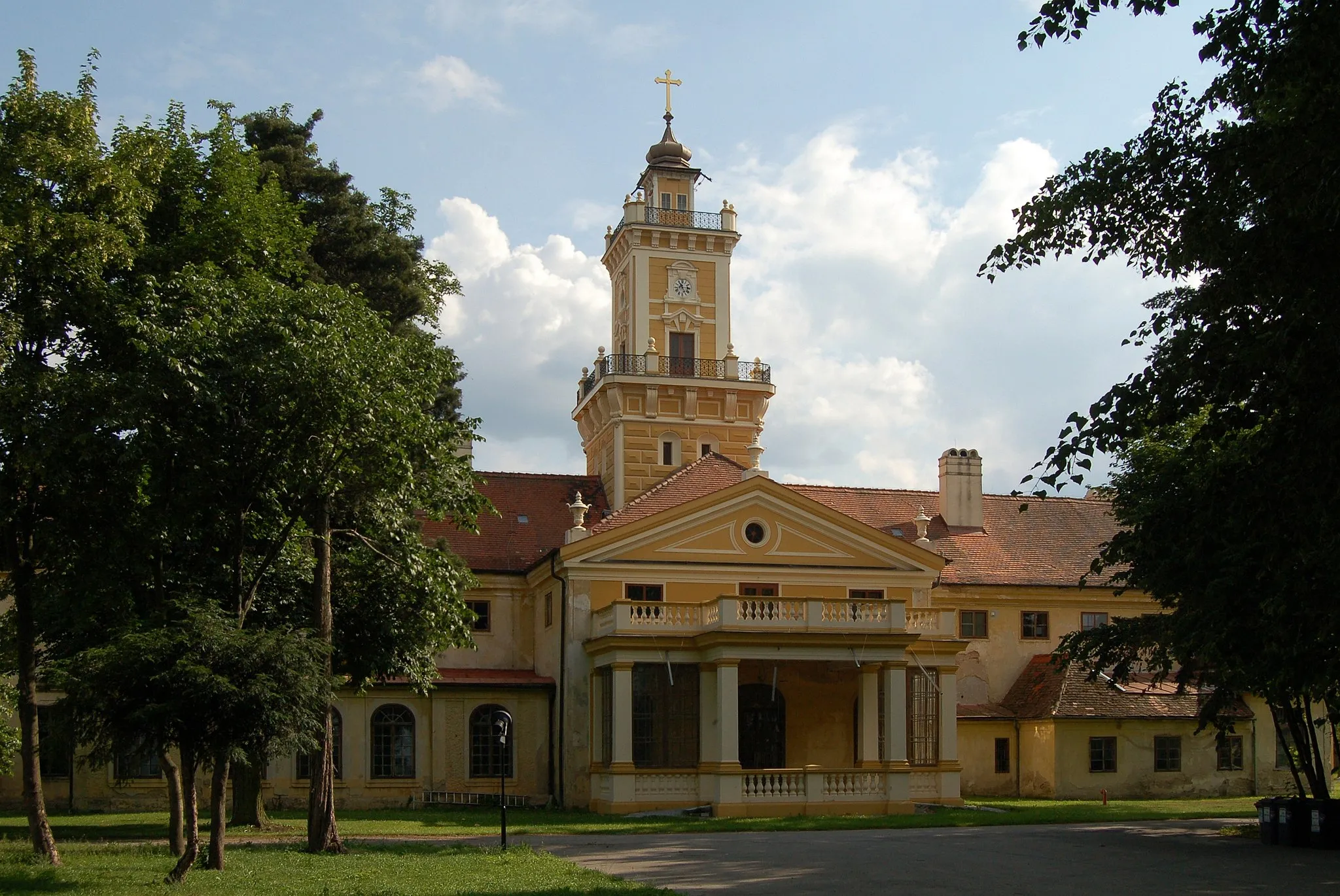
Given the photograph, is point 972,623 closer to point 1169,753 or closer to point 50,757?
point 1169,753

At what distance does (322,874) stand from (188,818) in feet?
6.38

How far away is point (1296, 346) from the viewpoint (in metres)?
12.3

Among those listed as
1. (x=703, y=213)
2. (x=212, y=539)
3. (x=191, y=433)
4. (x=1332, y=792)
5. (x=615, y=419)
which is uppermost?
(x=703, y=213)

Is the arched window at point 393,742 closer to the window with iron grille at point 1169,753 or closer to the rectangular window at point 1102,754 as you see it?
the rectangular window at point 1102,754

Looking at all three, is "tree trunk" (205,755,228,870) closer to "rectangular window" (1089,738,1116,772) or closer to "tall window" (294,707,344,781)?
"tall window" (294,707,344,781)

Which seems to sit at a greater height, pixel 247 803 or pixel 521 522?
pixel 521 522

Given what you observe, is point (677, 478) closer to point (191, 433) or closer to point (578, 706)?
point (578, 706)

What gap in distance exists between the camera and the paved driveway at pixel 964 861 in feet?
59.1

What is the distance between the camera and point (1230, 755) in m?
39.3

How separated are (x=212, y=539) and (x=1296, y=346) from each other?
15738 mm

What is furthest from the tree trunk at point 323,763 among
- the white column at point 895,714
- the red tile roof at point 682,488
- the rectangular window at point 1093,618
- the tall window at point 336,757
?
the rectangular window at point 1093,618

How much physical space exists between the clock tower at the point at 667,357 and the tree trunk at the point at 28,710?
23.1 m

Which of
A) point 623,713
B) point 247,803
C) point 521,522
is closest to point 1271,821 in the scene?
point 623,713

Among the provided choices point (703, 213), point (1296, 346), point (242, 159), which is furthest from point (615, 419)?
point (1296, 346)
